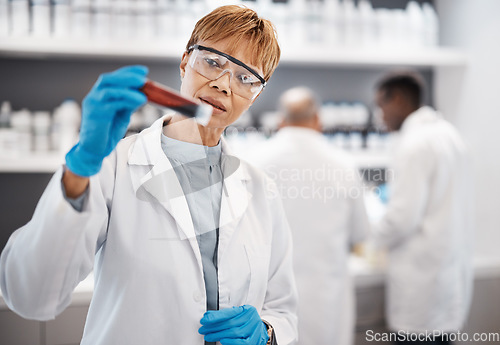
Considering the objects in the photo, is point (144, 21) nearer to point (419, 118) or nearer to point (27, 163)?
point (27, 163)

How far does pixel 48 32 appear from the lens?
1.88m

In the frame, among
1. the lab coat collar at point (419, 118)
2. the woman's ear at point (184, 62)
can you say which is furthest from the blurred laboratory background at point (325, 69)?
the woman's ear at point (184, 62)

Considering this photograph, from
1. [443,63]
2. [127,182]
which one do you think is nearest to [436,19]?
[443,63]

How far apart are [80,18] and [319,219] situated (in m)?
1.35

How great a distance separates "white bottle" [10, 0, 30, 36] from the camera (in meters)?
1.77

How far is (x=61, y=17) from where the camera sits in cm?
189

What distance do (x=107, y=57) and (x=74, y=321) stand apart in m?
1.38

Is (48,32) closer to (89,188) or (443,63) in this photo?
(89,188)

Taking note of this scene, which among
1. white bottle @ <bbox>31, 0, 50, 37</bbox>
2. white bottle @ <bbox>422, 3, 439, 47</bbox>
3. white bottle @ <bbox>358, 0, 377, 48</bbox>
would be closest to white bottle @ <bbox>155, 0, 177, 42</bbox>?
white bottle @ <bbox>31, 0, 50, 37</bbox>

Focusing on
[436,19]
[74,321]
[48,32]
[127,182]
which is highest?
[436,19]

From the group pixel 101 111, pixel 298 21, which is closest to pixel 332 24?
pixel 298 21

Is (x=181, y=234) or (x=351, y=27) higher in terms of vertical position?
(x=351, y=27)

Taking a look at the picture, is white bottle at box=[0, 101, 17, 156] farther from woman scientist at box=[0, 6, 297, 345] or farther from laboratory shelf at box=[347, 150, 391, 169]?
laboratory shelf at box=[347, 150, 391, 169]

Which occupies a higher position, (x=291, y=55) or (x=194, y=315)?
(x=291, y=55)
